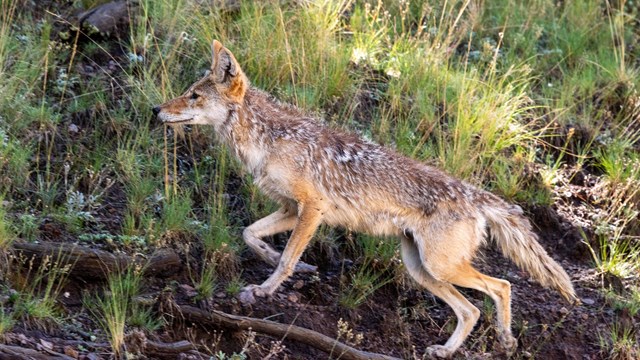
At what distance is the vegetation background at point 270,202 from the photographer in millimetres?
7102

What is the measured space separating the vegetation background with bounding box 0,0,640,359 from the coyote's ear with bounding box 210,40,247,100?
0.90 metres

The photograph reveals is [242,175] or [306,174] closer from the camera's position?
[306,174]

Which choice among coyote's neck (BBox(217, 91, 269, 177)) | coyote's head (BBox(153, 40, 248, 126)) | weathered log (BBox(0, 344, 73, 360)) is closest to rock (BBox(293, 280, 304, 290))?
coyote's neck (BBox(217, 91, 269, 177))

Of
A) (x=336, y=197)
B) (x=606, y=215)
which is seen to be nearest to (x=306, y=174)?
(x=336, y=197)

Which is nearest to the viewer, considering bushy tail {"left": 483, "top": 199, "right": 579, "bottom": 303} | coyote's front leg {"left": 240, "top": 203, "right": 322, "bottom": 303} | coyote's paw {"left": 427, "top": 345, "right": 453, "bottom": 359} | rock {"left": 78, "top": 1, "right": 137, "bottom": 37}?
coyote's front leg {"left": 240, "top": 203, "right": 322, "bottom": 303}

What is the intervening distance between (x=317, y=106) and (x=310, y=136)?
167cm

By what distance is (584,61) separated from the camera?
11.6 meters

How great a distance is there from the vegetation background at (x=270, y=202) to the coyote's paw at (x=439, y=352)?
0.67 ft

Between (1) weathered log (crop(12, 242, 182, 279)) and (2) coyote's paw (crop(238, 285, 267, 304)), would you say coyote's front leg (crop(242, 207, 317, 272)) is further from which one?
(1) weathered log (crop(12, 242, 182, 279))

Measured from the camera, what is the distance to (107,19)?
9.91 meters

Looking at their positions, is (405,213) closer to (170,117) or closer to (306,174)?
(306,174)

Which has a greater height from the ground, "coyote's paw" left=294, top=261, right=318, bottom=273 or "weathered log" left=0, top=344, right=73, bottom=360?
"weathered log" left=0, top=344, right=73, bottom=360

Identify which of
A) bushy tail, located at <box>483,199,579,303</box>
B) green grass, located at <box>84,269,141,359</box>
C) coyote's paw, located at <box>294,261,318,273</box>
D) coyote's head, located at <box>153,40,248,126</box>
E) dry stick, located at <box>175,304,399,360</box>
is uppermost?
coyote's head, located at <box>153,40,248,126</box>

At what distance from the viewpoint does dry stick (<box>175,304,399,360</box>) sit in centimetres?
692
